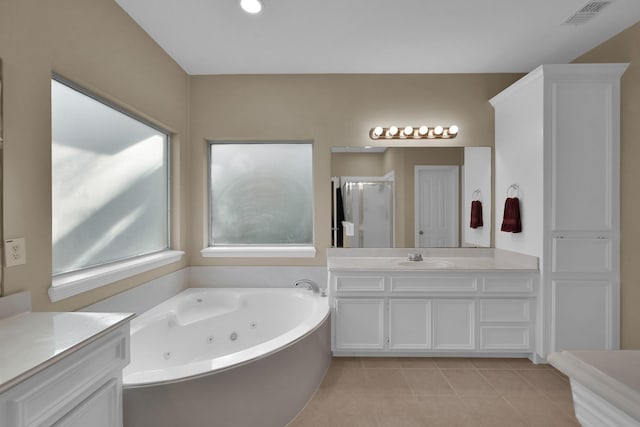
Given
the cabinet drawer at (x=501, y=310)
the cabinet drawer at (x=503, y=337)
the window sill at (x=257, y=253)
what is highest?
the window sill at (x=257, y=253)

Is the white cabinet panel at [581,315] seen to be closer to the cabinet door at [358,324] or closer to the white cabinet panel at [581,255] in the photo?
the white cabinet panel at [581,255]

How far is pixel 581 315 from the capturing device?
101 inches

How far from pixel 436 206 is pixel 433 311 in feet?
3.29

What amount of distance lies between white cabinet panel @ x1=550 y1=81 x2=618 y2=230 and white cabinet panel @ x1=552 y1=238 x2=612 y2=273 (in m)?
0.11

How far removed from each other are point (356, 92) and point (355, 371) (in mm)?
2414

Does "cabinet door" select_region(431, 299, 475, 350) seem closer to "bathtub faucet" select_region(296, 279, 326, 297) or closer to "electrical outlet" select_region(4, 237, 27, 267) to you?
"bathtub faucet" select_region(296, 279, 326, 297)

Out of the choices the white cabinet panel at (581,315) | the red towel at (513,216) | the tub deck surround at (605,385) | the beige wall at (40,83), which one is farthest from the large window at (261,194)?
the tub deck surround at (605,385)

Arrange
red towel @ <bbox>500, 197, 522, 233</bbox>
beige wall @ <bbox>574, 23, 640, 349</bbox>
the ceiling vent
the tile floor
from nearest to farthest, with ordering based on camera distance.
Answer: the tile floor, the ceiling vent, beige wall @ <bbox>574, 23, 640, 349</bbox>, red towel @ <bbox>500, 197, 522, 233</bbox>

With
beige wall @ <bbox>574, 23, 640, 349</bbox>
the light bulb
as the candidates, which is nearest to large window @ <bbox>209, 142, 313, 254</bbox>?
the light bulb

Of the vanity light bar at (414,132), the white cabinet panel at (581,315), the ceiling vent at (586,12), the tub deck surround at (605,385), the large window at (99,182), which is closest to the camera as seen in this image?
the tub deck surround at (605,385)

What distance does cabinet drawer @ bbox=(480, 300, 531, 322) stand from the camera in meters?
2.70

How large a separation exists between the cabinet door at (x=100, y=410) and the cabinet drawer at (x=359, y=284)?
1.69 meters

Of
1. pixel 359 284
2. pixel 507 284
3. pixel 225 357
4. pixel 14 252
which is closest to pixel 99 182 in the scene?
pixel 14 252

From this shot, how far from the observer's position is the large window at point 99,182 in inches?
71.6
